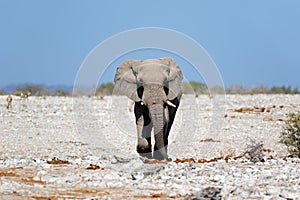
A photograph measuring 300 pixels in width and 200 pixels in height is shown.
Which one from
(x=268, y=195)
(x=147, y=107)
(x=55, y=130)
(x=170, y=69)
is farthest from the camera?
(x=55, y=130)

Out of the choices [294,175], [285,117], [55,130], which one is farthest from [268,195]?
[285,117]

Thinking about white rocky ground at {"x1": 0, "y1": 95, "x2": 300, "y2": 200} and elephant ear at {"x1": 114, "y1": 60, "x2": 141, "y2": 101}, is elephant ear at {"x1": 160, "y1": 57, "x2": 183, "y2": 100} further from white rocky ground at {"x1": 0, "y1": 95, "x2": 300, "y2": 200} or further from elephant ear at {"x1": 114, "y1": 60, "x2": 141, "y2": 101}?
white rocky ground at {"x1": 0, "y1": 95, "x2": 300, "y2": 200}

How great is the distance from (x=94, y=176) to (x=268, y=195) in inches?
127

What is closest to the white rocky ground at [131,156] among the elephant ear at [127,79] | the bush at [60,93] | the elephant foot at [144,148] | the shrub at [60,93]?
the elephant foot at [144,148]

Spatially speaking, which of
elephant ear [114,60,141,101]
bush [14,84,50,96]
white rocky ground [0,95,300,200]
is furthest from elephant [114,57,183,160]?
bush [14,84,50,96]

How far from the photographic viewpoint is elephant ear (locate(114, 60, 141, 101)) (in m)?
17.6

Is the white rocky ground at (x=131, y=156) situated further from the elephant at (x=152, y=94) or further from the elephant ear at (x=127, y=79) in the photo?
the elephant ear at (x=127, y=79)

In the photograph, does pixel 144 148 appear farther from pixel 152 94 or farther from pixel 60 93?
pixel 60 93

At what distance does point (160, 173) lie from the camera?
13523 millimetres

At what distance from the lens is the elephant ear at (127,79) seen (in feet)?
57.7

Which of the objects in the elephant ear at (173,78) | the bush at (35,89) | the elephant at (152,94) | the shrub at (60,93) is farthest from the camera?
the shrub at (60,93)

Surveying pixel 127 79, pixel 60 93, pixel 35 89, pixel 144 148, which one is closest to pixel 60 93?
pixel 60 93

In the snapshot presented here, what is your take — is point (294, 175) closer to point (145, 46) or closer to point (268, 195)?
point (268, 195)

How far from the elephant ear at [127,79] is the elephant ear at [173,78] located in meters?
0.67
